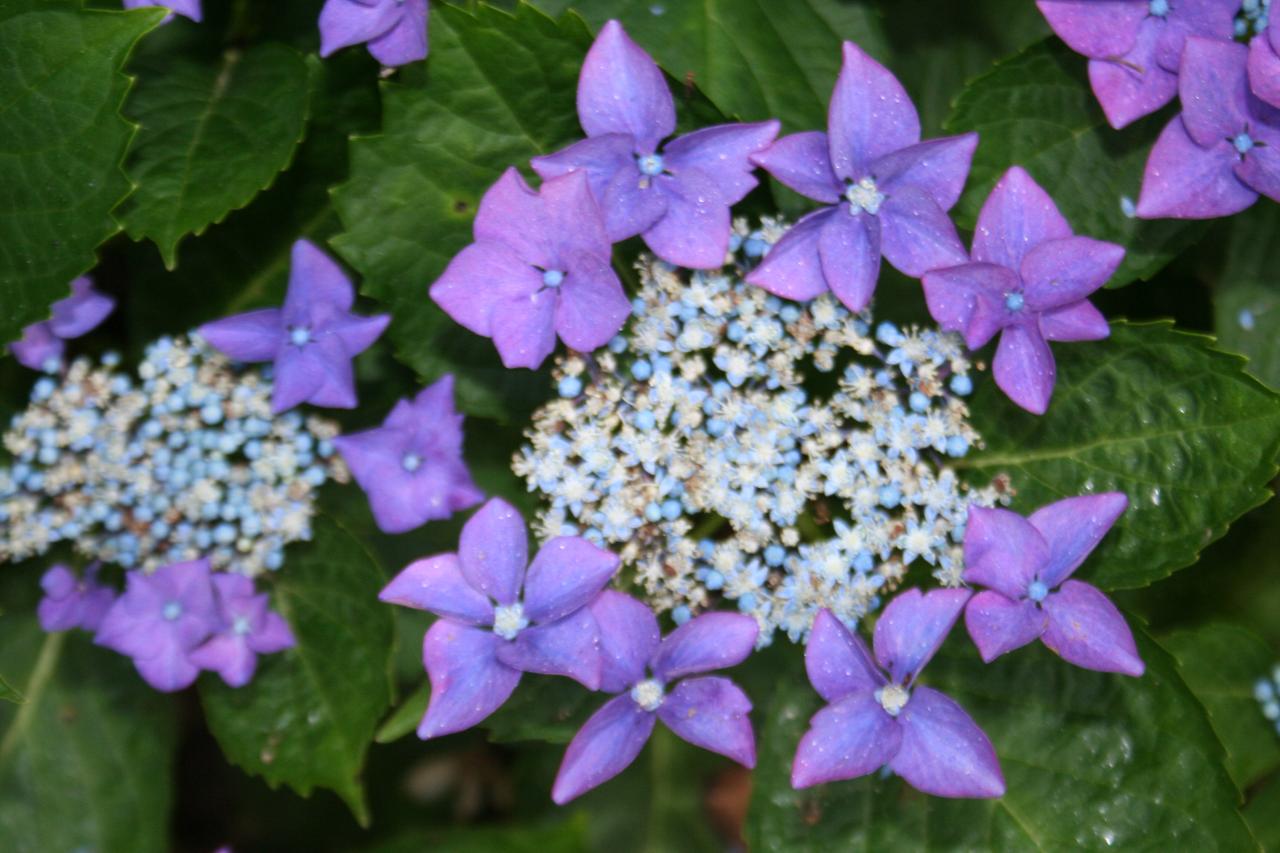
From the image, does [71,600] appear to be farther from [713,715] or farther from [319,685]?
[713,715]

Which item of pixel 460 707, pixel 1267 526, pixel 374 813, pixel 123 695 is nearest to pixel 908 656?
pixel 460 707

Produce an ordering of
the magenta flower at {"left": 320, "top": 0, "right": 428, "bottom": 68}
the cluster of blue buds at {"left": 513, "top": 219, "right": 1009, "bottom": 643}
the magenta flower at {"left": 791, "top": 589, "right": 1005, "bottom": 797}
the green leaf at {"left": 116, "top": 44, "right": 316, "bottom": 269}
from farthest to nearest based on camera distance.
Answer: the green leaf at {"left": 116, "top": 44, "right": 316, "bottom": 269}, the magenta flower at {"left": 320, "top": 0, "right": 428, "bottom": 68}, the cluster of blue buds at {"left": 513, "top": 219, "right": 1009, "bottom": 643}, the magenta flower at {"left": 791, "top": 589, "right": 1005, "bottom": 797}

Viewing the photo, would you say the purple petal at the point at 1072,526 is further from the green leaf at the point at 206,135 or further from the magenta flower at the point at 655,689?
the green leaf at the point at 206,135

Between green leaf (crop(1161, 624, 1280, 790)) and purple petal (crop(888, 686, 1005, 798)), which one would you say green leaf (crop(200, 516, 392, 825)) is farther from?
green leaf (crop(1161, 624, 1280, 790))

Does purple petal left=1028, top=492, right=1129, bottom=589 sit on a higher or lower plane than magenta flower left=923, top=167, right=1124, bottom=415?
lower

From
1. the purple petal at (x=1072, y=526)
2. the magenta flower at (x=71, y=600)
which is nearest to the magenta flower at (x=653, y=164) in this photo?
the purple petal at (x=1072, y=526)

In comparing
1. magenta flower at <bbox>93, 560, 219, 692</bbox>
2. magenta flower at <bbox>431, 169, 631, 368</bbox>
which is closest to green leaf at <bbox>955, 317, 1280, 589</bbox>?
magenta flower at <bbox>431, 169, 631, 368</bbox>

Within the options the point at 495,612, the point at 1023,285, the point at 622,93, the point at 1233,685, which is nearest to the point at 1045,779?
the point at 1233,685
